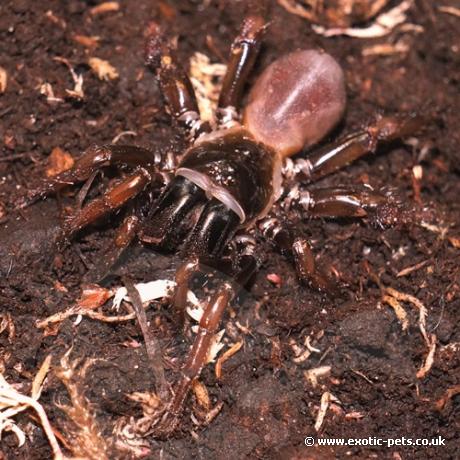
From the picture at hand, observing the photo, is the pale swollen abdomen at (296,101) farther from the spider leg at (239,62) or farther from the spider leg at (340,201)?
the spider leg at (340,201)

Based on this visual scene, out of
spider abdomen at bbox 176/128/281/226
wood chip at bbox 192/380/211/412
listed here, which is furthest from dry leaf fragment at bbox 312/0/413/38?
wood chip at bbox 192/380/211/412

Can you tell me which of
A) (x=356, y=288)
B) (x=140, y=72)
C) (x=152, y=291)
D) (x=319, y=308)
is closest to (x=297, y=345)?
(x=319, y=308)

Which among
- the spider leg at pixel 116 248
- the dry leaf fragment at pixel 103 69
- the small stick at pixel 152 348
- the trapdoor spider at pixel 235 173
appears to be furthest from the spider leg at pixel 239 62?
the small stick at pixel 152 348

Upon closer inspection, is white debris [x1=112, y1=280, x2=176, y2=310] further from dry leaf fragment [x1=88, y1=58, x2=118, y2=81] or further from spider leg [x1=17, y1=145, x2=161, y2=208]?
dry leaf fragment [x1=88, y1=58, x2=118, y2=81]

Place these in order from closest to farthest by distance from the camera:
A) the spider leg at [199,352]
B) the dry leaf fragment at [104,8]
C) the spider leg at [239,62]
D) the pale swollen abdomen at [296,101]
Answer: the spider leg at [199,352], the pale swollen abdomen at [296,101], the spider leg at [239,62], the dry leaf fragment at [104,8]

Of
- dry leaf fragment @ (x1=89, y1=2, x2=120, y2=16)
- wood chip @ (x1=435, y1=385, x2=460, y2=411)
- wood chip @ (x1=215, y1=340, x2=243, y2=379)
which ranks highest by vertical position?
dry leaf fragment @ (x1=89, y1=2, x2=120, y2=16)

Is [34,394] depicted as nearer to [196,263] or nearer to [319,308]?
[196,263]
